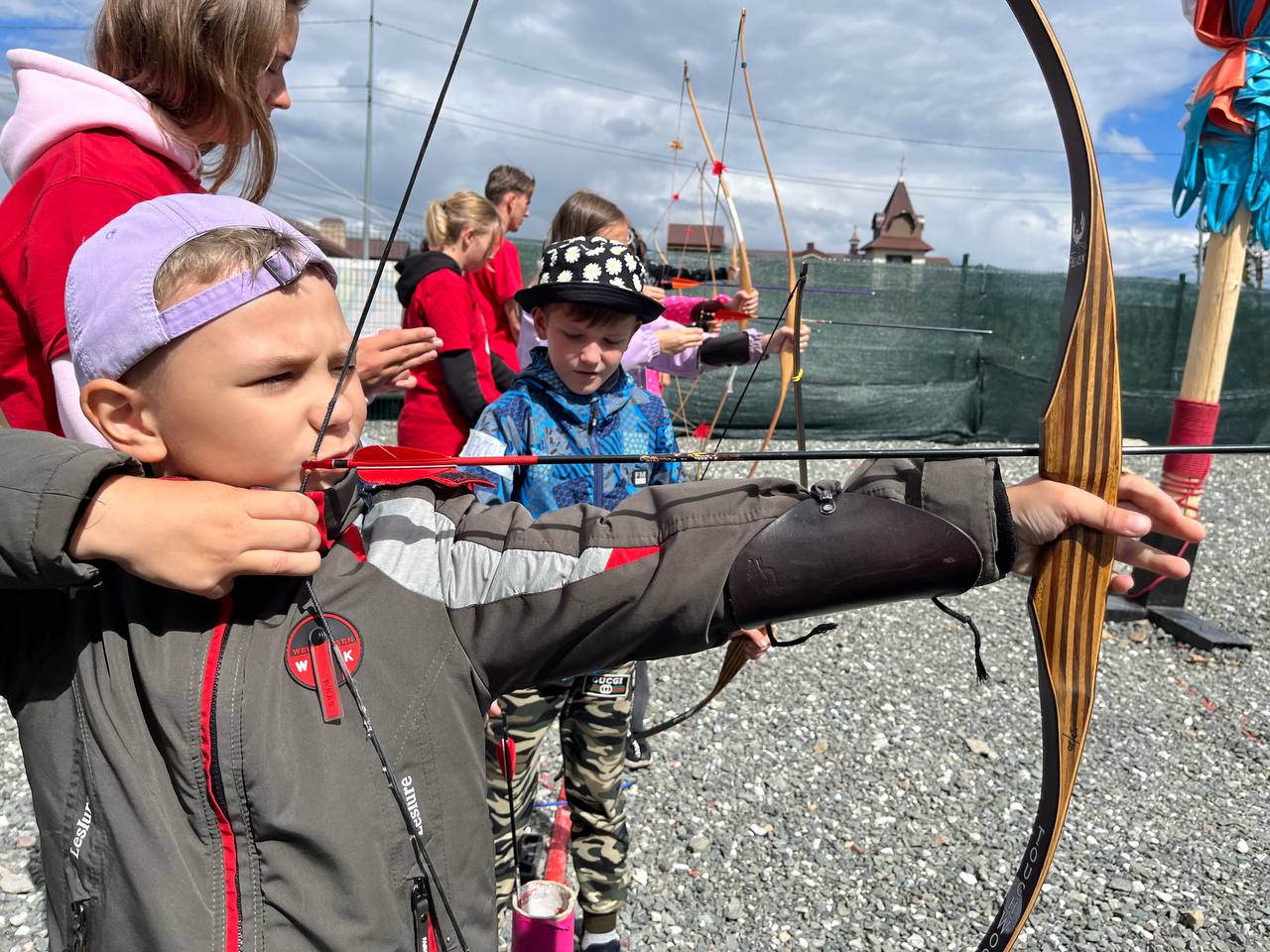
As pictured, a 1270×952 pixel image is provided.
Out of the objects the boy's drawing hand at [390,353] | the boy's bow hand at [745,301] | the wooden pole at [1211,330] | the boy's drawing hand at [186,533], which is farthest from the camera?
the boy's bow hand at [745,301]

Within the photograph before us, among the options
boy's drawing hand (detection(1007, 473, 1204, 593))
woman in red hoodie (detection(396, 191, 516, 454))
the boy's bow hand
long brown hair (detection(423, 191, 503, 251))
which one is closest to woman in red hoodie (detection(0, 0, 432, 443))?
boy's drawing hand (detection(1007, 473, 1204, 593))

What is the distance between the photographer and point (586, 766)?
176 centimetres

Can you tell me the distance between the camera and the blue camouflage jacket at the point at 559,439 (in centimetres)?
169

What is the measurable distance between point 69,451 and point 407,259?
7.35 ft

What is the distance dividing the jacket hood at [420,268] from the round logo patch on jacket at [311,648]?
2017 mm

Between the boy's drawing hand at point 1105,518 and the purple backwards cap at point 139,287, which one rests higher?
the purple backwards cap at point 139,287

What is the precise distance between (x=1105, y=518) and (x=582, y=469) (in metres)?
1.02

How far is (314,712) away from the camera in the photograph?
0.86 metres

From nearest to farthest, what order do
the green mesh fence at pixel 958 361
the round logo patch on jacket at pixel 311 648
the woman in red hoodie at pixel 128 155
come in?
the round logo patch on jacket at pixel 311 648 < the woman in red hoodie at pixel 128 155 < the green mesh fence at pixel 958 361

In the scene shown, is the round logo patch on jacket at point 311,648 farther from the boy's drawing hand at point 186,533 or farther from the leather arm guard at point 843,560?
the leather arm guard at point 843,560

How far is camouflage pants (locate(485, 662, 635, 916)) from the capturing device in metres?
1.70

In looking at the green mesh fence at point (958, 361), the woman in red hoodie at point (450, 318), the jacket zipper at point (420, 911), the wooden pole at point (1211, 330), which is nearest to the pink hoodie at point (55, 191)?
the jacket zipper at point (420, 911)

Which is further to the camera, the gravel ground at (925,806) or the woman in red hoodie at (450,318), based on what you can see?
the woman in red hoodie at (450,318)

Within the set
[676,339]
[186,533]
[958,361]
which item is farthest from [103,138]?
[958,361]
